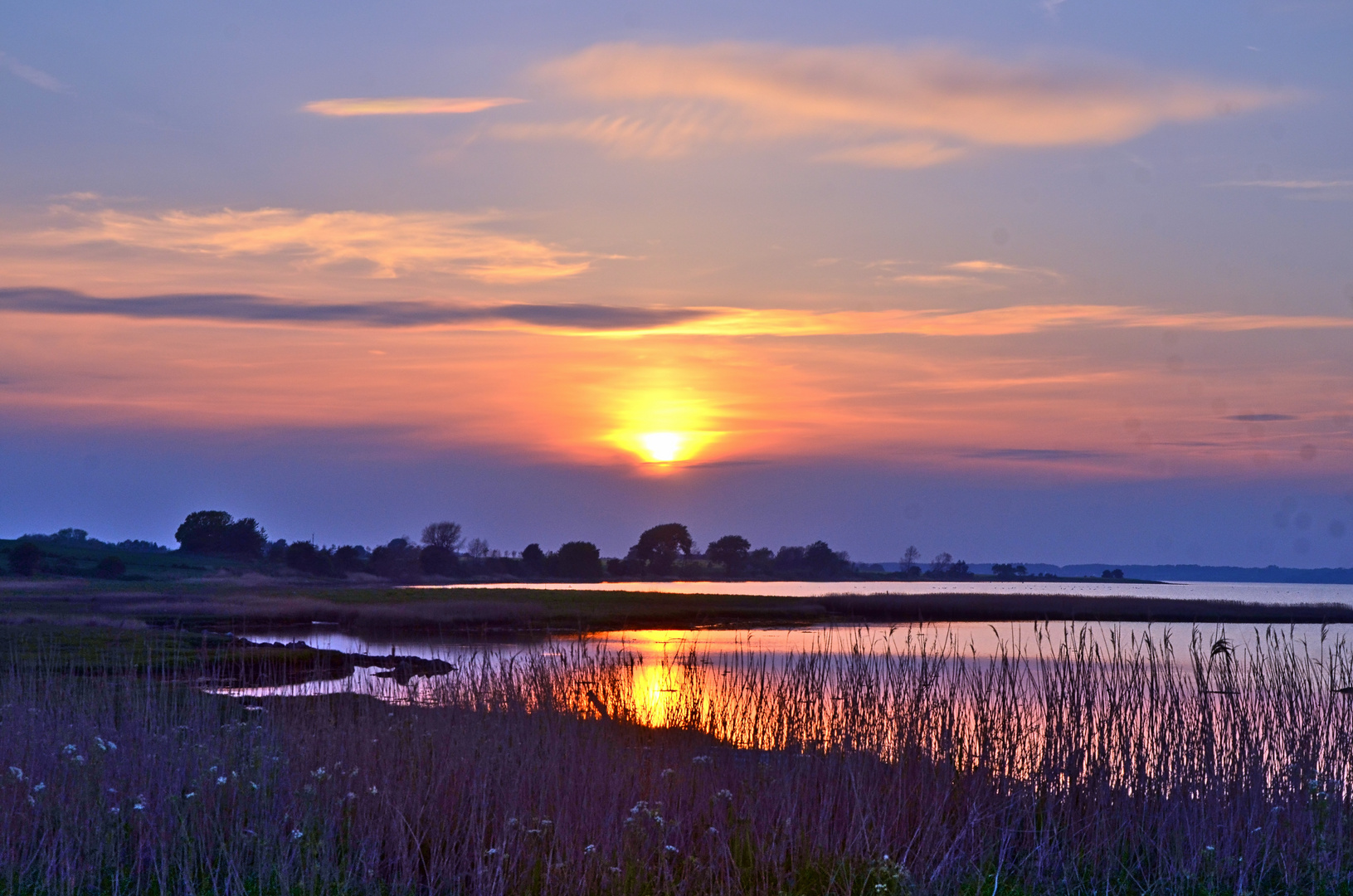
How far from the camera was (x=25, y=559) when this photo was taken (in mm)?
81875

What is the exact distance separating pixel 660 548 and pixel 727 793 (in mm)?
149277

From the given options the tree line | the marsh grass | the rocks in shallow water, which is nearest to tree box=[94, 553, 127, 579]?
the tree line

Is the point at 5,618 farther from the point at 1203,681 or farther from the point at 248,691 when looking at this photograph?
the point at 1203,681

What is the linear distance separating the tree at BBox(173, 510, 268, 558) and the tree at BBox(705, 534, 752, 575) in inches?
2586

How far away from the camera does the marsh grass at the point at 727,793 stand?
28.9ft

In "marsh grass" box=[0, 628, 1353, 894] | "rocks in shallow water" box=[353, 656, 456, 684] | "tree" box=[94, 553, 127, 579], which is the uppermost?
"tree" box=[94, 553, 127, 579]

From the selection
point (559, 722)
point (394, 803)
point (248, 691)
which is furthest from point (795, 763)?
point (248, 691)

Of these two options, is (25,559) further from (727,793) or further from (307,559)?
(727,793)

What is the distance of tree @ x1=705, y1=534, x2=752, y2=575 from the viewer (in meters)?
165

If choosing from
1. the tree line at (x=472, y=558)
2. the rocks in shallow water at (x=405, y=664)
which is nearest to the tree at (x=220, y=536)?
the tree line at (x=472, y=558)

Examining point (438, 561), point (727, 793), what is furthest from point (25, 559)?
point (727, 793)

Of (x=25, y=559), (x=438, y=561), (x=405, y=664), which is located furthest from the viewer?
(x=438, y=561)

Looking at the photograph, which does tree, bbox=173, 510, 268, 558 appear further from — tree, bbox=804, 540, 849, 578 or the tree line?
tree, bbox=804, 540, 849, 578

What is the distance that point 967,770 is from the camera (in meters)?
11.1
